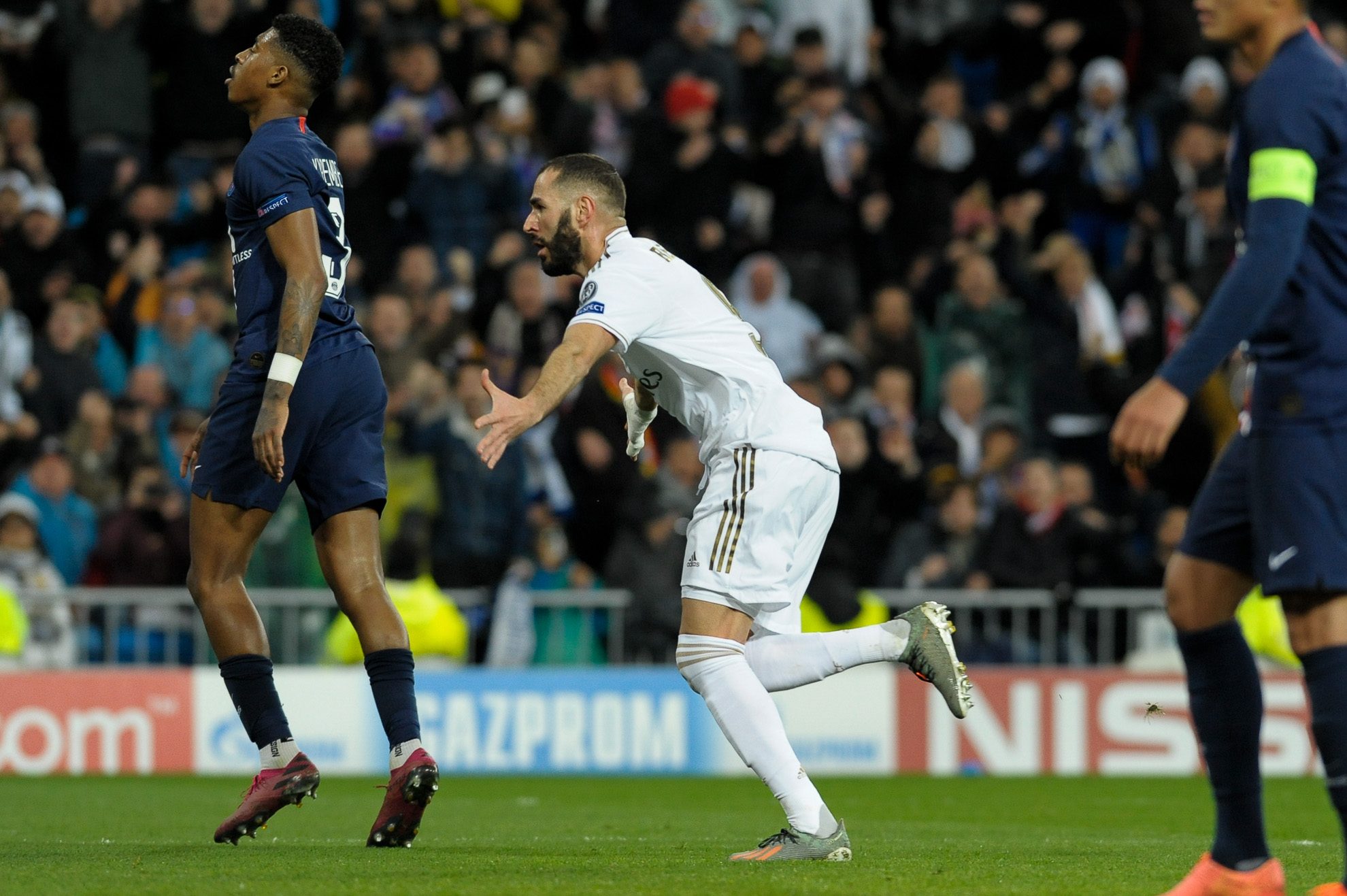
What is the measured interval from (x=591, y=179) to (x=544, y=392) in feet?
3.75

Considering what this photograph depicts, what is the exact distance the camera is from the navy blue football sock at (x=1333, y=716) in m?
4.45

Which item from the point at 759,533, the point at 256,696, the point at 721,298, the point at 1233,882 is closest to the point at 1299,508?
the point at 1233,882

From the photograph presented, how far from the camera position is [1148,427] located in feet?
14.1

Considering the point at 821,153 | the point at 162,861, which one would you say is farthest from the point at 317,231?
the point at 821,153

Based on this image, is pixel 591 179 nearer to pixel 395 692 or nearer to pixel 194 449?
pixel 194 449

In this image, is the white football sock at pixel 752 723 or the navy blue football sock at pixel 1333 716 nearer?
the navy blue football sock at pixel 1333 716

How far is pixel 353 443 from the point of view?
6.61 m

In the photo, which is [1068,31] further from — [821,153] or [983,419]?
[983,419]

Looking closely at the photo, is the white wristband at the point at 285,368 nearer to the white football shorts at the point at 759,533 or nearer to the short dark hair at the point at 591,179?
the short dark hair at the point at 591,179

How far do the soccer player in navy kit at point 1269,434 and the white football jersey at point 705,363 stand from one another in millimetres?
1834

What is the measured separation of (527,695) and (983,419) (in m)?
4.48

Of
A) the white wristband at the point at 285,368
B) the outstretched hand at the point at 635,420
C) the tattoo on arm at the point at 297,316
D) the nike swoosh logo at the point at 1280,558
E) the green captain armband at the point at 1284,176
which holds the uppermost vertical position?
the green captain armband at the point at 1284,176

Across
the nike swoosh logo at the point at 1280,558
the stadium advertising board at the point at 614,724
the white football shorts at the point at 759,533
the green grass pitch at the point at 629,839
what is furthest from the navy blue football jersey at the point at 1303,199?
the stadium advertising board at the point at 614,724

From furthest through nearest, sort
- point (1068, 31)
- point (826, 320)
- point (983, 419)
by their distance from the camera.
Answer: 1. point (1068, 31)
2. point (826, 320)
3. point (983, 419)
